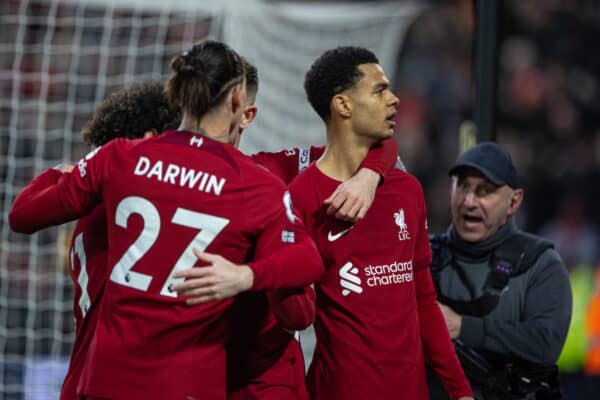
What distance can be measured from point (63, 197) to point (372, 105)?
1.01 m

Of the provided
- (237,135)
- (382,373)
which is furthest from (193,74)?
(382,373)

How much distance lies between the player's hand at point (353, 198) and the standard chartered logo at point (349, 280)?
0.15 metres

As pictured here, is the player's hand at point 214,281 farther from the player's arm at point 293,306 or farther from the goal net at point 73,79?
the goal net at point 73,79

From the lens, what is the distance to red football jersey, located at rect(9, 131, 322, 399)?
2500mm

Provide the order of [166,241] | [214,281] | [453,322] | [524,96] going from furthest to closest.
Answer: [524,96] → [453,322] → [166,241] → [214,281]

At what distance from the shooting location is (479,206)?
11.8 ft

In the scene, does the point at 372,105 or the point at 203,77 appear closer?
the point at 203,77

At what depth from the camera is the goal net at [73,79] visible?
6.07 m

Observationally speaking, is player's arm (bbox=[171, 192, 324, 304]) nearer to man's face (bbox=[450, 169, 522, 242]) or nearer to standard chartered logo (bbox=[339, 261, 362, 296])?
standard chartered logo (bbox=[339, 261, 362, 296])

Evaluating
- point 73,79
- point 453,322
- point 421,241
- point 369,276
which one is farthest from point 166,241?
point 73,79

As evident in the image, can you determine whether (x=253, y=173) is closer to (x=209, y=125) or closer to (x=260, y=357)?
(x=209, y=125)

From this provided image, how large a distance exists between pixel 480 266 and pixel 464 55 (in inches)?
319

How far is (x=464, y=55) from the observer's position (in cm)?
1136

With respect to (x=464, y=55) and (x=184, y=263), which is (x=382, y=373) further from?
(x=464, y=55)
